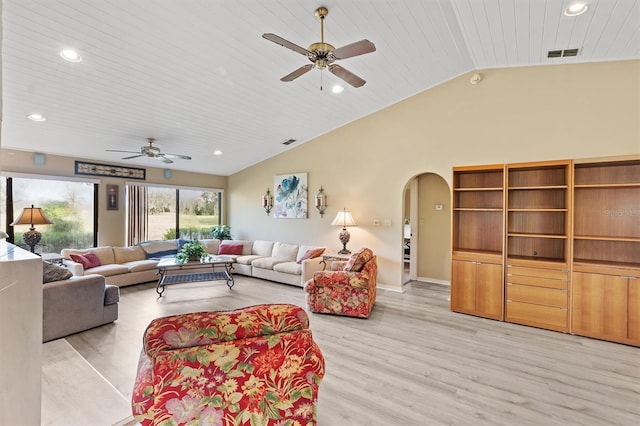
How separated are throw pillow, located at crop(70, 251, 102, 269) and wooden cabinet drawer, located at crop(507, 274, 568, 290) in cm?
676

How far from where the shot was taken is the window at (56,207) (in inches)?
205

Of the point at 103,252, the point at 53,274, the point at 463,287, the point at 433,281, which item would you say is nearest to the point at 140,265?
the point at 103,252

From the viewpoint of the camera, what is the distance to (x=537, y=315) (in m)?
3.88

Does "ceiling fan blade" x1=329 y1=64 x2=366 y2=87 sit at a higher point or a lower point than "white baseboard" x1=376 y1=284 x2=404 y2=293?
higher

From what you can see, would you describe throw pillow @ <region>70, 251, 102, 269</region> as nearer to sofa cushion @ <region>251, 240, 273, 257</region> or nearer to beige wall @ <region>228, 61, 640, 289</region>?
sofa cushion @ <region>251, 240, 273, 257</region>

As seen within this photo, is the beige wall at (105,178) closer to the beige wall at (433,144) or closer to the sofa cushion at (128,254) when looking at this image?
the beige wall at (433,144)

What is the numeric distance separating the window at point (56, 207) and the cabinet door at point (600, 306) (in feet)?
26.0

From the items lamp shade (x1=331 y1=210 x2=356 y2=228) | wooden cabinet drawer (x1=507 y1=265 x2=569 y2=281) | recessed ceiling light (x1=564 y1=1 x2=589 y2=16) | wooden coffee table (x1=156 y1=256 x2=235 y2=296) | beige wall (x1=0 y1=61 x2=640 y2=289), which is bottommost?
wooden coffee table (x1=156 y1=256 x2=235 y2=296)

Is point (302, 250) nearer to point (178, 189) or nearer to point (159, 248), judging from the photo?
point (159, 248)

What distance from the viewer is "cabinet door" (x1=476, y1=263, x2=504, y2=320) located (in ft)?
13.5

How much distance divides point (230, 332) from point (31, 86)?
13.5 ft

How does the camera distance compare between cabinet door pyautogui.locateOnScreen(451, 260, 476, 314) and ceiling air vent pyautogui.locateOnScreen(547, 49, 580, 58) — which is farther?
cabinet door pyautogui.locateOnScreen(451, 260, 476, 314)

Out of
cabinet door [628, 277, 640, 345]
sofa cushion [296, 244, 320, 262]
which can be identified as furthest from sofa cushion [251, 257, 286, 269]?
cabinet door [628, 277, 640, 345]

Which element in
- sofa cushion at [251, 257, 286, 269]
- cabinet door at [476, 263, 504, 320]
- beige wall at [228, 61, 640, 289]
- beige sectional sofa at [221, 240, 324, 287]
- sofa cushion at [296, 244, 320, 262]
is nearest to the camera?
beige wall at [228, 61, 640, 289]
